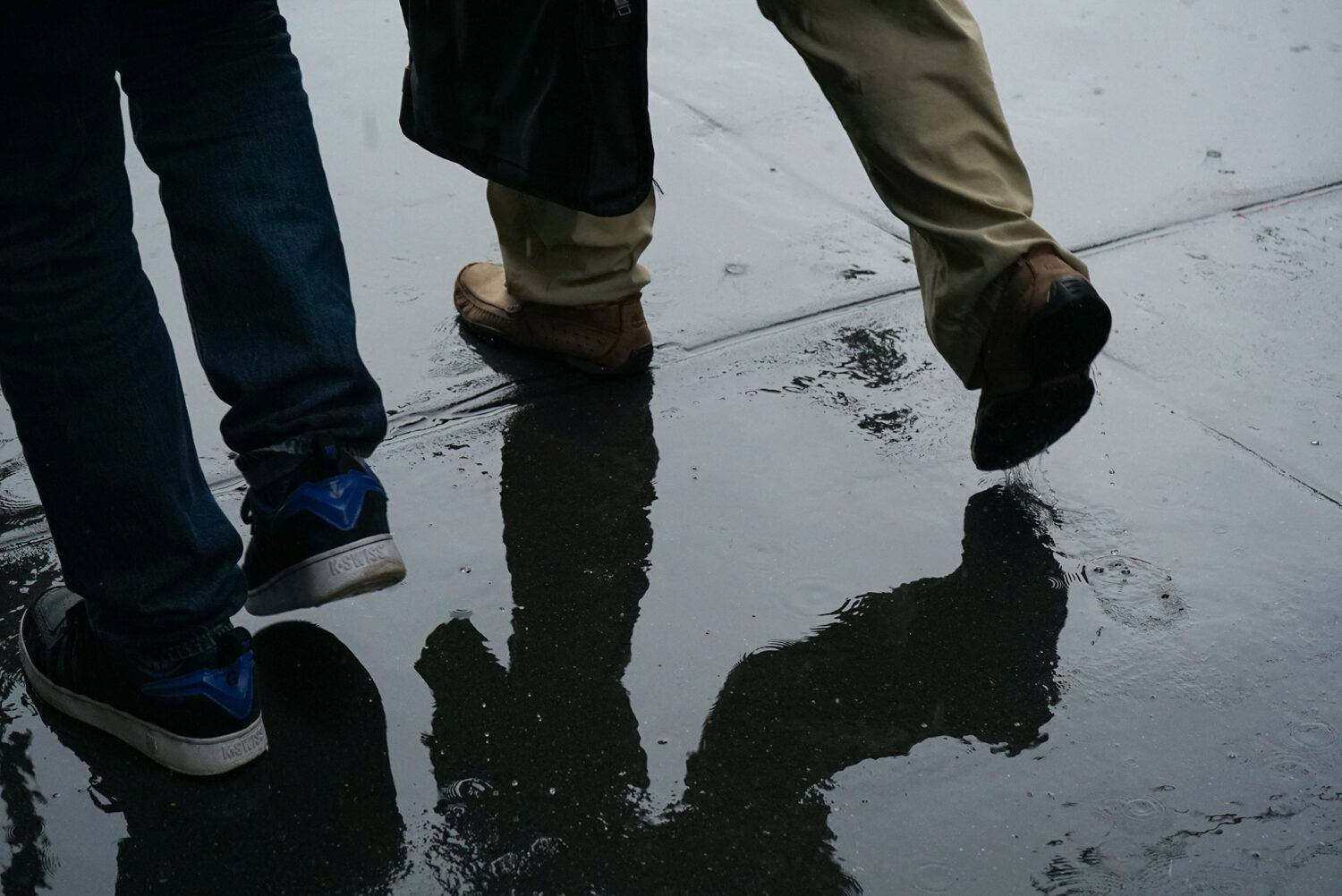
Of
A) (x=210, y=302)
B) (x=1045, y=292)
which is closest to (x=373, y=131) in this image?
(x=210, y=302)

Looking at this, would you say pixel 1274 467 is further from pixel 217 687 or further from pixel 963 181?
pixel 217 687

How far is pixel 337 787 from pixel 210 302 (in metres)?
0.65

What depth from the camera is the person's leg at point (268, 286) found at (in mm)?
1693

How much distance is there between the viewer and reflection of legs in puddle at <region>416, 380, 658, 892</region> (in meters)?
1.62

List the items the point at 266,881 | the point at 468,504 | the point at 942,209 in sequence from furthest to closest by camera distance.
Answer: the point at 468,504 → the point at 942,209 → the point at 266,881

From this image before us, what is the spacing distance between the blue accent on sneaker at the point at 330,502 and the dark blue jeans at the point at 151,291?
2.1 inches

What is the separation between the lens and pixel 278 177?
1.76 meters

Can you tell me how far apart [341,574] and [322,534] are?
59mm

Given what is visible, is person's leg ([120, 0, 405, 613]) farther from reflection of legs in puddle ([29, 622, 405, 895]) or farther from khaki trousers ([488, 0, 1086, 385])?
khaki trousers ([488, 0, 1086, 385])

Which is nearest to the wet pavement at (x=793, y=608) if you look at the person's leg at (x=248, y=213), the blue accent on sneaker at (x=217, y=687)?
the blue accent on sneaker at (x=217, y=687)

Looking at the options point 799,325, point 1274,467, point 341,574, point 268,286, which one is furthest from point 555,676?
point 1274,467

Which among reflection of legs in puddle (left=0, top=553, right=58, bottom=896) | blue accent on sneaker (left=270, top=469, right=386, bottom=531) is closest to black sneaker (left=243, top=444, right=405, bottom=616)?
blue accent on sneaker (left=270, top=469, right=386, bottom=531)

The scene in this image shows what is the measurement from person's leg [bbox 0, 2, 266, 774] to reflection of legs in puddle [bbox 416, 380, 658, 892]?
0.28 meters

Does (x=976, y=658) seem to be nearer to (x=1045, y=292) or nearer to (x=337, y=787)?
(x=1045, y=292)
